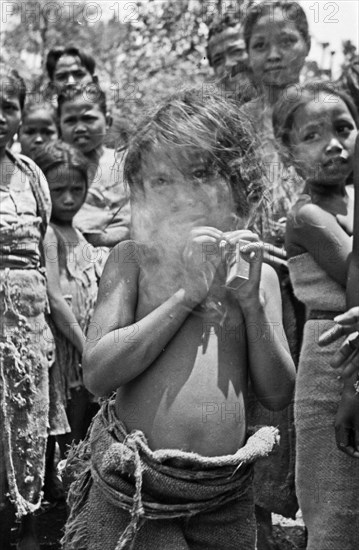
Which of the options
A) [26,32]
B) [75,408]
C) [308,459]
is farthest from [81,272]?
[26,32]

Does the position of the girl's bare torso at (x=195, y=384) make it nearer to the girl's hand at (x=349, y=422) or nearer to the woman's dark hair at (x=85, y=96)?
the girl's hand at (x=349, y=422)

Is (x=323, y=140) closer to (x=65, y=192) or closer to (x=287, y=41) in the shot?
(x=287, y=41)

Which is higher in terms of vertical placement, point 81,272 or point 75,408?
point 81,272

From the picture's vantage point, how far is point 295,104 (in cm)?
307

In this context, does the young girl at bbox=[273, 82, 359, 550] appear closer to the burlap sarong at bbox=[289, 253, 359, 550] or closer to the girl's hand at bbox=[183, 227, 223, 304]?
the burlap sarong at bbox=[289, 253, 359, 550]

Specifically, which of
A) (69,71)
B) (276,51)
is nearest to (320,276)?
(276,51)

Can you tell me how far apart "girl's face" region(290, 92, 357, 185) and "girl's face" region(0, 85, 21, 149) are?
115 cm

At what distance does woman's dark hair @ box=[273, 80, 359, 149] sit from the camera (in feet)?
10.1

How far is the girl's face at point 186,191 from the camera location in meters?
2.08

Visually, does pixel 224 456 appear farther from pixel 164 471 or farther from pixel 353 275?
pixel 353 275

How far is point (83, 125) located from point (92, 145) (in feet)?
0.37

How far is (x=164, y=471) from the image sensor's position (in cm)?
193

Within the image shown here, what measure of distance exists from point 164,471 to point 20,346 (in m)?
1.39

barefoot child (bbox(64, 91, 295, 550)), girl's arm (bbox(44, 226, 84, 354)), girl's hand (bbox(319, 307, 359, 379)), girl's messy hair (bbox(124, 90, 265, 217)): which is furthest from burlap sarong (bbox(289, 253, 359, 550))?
girl's arm (bbox(44, 226, 84, 354))
